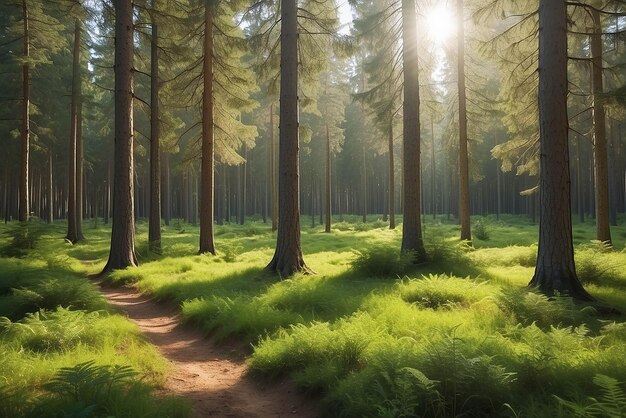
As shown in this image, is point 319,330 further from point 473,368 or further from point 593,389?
point 593,389

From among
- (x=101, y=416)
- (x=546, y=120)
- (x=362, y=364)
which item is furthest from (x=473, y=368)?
(x=546, y=120)

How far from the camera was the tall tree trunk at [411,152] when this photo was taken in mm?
11406

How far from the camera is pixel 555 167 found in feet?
24.6

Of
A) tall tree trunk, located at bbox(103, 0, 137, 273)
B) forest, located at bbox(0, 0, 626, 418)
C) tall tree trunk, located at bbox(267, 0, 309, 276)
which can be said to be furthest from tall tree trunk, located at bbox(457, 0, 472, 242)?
tall tree trunk, located at bbox(103, 0, 137, 273)

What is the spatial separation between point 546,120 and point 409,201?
4528mm

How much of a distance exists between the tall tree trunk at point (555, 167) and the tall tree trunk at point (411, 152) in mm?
3951

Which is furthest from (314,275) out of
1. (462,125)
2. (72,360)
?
(462,125)

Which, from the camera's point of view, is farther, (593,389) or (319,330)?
(319,330)

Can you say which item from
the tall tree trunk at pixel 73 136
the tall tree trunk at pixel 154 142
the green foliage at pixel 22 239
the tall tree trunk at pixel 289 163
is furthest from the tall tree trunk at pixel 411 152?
the tall tree trunk at pixel 73 136

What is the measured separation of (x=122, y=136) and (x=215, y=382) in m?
9.81

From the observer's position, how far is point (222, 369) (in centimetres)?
539

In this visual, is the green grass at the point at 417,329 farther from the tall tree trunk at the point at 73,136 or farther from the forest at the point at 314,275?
the tall tree trunk at the point at 73,136

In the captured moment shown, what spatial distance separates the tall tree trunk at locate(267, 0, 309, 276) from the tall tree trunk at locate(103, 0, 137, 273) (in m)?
5.12

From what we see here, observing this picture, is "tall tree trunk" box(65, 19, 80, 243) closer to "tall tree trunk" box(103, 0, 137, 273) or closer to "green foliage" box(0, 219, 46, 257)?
"green foliage" box(0, 219, 46, 257)
